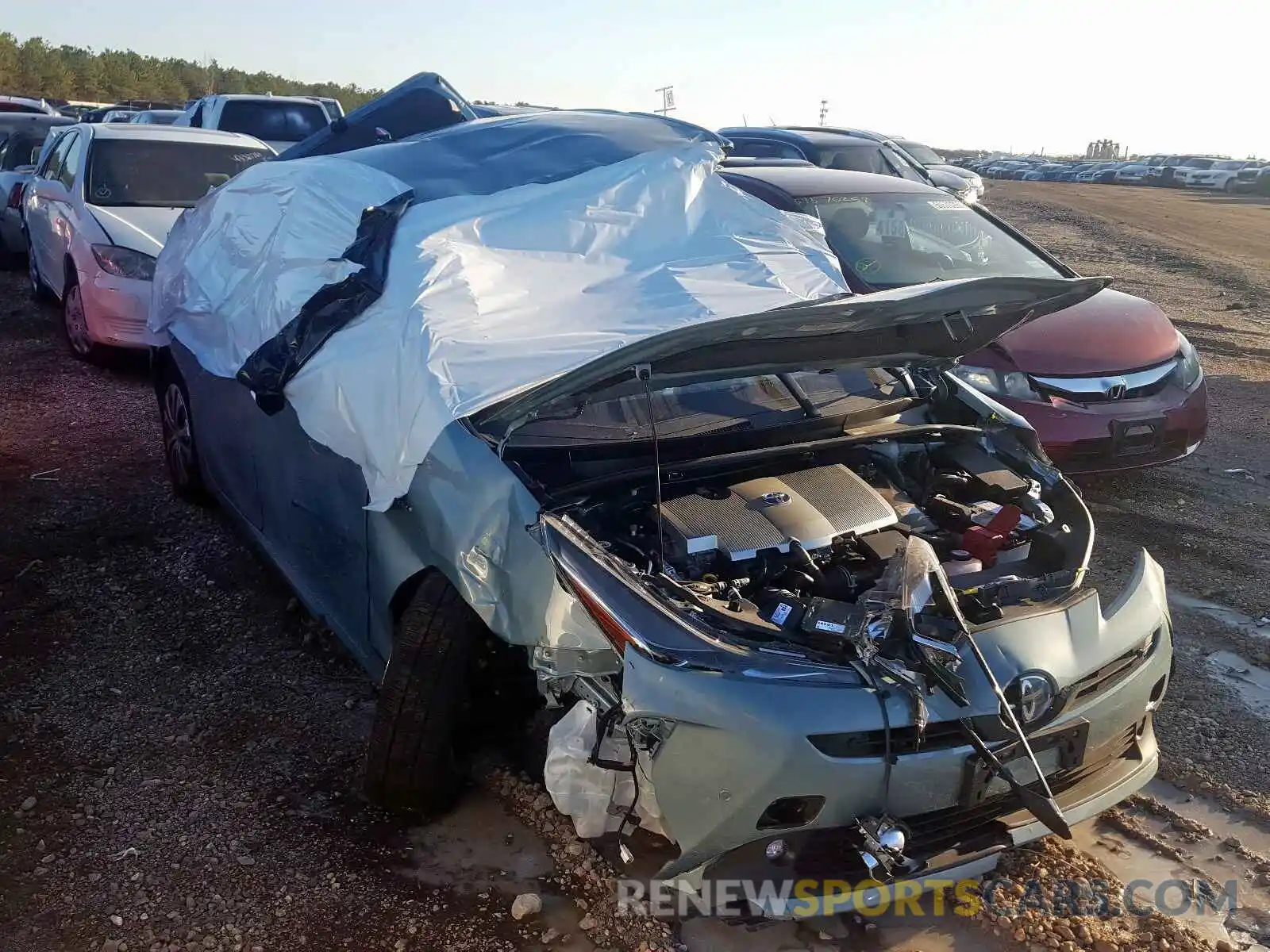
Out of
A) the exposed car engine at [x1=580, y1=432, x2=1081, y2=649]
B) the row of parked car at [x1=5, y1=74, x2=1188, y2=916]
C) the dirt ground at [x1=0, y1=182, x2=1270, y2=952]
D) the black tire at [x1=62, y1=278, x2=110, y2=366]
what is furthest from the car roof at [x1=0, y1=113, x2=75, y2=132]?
the exposed car engine at [x1=580, y1=432, x2=1081, y2=649]

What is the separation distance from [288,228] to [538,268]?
1.20 meters

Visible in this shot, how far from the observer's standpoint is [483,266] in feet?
10.6

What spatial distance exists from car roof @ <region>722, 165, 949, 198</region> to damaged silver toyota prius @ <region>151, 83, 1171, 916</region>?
7.07 ft

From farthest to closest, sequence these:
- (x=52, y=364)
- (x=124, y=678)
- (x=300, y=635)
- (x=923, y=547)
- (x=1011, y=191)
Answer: (x=1011, y=191) < (x=52, y=364) < (x=300, y=635) < (x=124, y=678) < (x=923, y=547)

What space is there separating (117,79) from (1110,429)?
54794 mm

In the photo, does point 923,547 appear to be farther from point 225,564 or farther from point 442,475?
point 225,564

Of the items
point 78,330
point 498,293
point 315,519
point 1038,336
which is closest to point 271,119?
point 78,330

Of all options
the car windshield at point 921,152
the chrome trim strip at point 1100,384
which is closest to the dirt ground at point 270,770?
the chrome trim strip at point 1100,384

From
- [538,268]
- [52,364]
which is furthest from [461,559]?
[52,364]

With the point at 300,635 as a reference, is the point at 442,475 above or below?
above

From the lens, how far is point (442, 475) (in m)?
2.88

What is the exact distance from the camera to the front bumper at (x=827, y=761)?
229 centimetres

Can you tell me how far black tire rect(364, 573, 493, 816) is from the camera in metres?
2.89

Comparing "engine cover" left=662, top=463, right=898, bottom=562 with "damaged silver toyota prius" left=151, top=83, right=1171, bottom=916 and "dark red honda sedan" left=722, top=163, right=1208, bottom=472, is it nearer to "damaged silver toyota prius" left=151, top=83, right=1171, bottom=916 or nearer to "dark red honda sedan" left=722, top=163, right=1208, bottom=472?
"damaged silver toyota prius" left=151, top=83, right=1171, bottom=916
